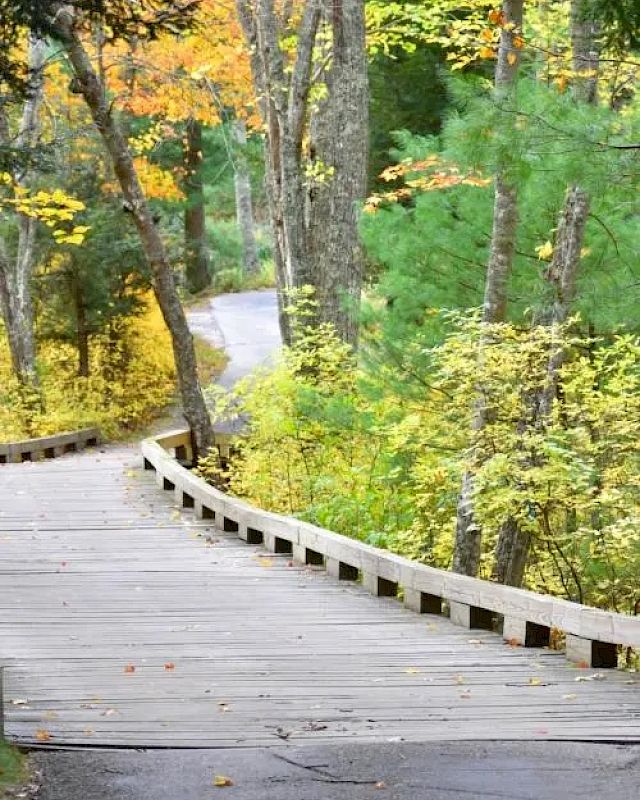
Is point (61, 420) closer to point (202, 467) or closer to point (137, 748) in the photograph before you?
point (202, 467)

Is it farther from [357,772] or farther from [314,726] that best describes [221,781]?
[314,726]

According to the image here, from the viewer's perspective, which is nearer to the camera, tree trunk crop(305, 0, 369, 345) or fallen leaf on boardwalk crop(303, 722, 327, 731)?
fallen leaf on boardwalk crop(303, 722, 327, 731)

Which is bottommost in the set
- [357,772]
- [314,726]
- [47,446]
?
[47,446]

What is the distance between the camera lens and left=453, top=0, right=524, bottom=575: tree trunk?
10531mm

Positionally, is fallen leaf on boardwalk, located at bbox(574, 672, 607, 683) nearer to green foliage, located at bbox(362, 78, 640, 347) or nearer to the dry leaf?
green foliage, located at bbox(362, 78, 640, 347)

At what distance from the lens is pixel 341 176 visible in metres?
17.0

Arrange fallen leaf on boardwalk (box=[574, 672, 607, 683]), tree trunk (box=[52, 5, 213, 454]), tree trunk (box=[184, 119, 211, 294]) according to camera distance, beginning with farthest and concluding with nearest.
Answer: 1. tree trunk (box=[184, 119, 211, 294])
2. tree trunk (box=[52, 5, 213, 454])
3. fallen leaf on boardwalk (box=[574, 672, 607, 683])

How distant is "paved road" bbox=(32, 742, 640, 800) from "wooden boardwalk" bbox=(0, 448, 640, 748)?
0.74 feet

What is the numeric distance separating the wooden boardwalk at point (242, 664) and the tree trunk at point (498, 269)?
38.6 inches

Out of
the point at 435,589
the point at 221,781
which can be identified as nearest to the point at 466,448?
the point at 435,589

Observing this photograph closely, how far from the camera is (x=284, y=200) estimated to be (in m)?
17.2

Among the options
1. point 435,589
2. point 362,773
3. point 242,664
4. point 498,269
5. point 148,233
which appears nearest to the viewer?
point 362,773

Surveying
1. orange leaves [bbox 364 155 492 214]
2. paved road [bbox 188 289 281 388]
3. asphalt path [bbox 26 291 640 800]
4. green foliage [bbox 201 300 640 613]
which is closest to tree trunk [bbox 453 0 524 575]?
green foliage [bbox 201 300 640 613]

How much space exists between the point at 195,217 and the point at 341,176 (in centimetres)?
1916
